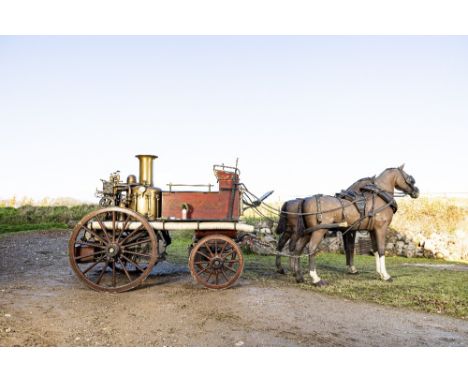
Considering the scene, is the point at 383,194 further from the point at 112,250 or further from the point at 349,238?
the point at 112,250

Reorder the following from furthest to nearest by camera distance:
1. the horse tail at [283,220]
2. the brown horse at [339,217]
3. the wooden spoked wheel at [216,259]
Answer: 1. the horse tail at [283,220]
2. the brown horse at [339,217]
3. the wooden spoked wheel at [216,259]

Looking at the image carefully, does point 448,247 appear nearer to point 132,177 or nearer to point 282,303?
point 282,303

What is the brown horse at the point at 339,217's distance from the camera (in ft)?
28.3

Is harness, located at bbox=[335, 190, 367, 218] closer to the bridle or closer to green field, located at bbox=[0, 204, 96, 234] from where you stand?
the bridle

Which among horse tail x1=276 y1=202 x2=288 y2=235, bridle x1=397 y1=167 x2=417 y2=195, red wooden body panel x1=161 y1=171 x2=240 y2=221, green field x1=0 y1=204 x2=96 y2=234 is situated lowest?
green field x1=0 y1=204 x2=96 y2=234

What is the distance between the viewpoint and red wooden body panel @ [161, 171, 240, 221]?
793cm

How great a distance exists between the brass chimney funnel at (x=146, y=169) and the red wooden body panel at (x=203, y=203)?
1.96 ft

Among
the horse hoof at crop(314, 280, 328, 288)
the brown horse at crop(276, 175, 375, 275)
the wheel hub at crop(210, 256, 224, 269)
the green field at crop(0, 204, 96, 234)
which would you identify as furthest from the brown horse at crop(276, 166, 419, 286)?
the green field at crop(0, 204, 96, 234)

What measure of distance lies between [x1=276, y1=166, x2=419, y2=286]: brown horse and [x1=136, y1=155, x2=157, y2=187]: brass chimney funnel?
291cm

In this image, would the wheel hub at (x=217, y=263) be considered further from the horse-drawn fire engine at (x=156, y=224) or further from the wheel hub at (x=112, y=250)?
the wheel hub at (x=112, y=250)

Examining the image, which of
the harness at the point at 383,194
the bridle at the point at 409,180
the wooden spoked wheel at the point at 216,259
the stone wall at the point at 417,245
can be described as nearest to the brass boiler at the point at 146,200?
the wooden spoked wheel at the point at 216,259

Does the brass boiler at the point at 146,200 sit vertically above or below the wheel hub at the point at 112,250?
above

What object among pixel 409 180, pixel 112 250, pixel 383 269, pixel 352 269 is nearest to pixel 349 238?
pixel 352 269

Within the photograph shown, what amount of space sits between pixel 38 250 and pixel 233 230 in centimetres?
826
